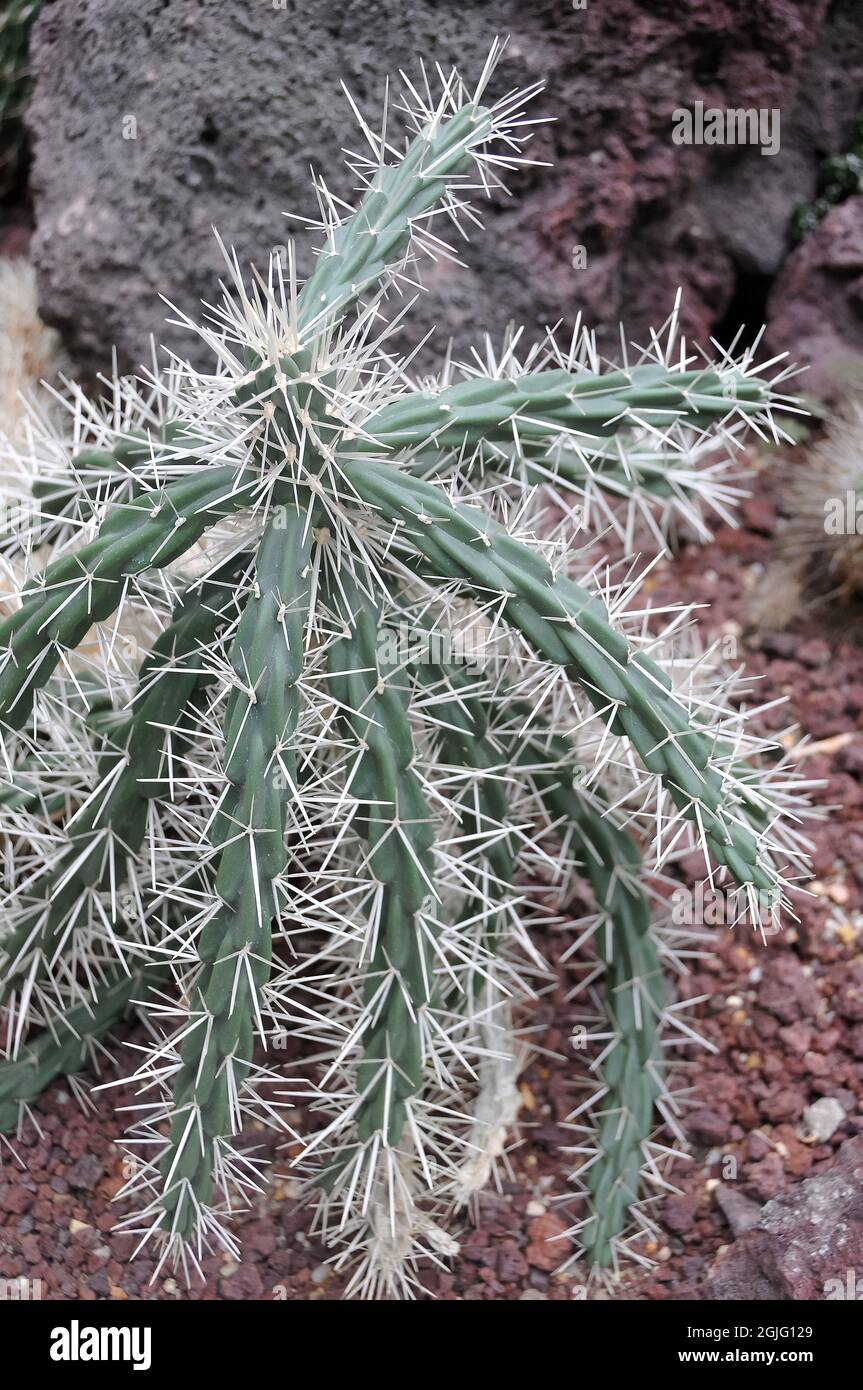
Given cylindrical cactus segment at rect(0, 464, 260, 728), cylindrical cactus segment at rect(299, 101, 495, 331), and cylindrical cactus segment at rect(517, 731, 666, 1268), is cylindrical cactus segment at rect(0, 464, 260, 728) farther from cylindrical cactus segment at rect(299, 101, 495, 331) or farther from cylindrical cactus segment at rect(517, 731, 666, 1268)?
cylindrical cactus segment at rect(517, 731, 666, 1268)

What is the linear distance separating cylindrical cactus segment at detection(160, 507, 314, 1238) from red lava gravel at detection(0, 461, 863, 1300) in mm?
544

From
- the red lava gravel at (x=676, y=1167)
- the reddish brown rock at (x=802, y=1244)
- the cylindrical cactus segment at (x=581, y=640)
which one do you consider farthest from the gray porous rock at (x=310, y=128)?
the reddish brown rock at (x=802, y=1244)

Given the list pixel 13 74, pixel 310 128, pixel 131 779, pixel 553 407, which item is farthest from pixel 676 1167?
pixel 13 74

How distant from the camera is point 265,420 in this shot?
2.06m

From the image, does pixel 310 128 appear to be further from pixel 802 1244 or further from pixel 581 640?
pixel 802 1244

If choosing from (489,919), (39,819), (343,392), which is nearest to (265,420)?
(343,392)

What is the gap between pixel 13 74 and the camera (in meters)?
4.35

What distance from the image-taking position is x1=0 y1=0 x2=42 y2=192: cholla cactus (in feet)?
14.0

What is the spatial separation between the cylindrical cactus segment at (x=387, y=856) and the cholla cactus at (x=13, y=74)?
3099mm

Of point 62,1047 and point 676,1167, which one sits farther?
point 676,1167

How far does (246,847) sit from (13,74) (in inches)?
139

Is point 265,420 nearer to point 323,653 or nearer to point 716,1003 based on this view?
point 323,653

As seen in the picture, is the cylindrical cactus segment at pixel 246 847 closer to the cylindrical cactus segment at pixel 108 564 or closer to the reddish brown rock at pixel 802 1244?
the cylindrical cactus segment at pixel 108 564

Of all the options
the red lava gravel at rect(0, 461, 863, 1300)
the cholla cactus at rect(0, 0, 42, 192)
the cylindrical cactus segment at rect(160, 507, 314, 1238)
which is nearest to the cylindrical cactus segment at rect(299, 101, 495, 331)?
the cylindrical cactus segment at rect(160, 507, 314, 1238)
